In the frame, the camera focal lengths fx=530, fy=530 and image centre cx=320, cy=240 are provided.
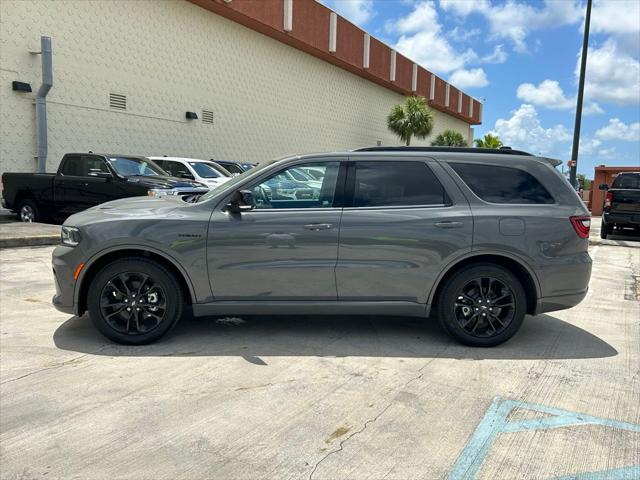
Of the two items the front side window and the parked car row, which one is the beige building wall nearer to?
the parked car row

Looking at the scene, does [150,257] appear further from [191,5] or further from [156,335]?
[191,5]

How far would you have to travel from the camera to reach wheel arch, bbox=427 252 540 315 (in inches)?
188

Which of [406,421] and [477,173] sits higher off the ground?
[477,173]

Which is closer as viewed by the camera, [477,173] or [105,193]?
[477,173]

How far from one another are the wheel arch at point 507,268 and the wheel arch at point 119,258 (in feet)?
7.29

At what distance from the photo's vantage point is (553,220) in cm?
478

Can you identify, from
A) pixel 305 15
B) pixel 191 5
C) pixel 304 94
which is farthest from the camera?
pixel 304 94

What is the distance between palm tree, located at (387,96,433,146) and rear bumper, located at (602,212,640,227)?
74.3 ft

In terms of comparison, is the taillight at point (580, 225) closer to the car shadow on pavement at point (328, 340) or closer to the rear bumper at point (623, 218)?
the car shadow on pavement at point (328, 340)

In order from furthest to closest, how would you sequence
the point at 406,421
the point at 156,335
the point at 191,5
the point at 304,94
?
the point at 304,94
the point at 191,5
the point at 156,335
the point at 406,421

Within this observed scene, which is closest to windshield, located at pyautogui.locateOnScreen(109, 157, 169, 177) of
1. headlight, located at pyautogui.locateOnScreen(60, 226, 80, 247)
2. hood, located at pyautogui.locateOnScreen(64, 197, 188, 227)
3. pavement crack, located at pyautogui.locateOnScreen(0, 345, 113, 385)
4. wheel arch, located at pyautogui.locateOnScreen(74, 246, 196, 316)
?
hood, located at pyautogui.locateOnScreen(64, 197, 188, 227)

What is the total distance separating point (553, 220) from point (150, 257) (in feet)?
11.9

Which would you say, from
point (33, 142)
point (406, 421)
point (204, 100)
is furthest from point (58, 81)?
point (406, 421)

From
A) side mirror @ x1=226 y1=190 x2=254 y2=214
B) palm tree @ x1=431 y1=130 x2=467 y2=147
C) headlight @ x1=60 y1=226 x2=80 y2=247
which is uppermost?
palm tree @ x1=431 y1=130 x2=467 y2=147
